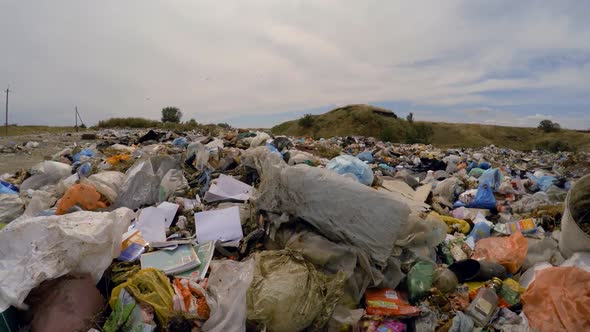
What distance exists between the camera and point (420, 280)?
2.15 metres

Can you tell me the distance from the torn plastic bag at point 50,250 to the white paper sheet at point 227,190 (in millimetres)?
1168

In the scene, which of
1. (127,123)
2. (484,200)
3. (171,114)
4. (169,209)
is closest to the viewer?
(169,209)

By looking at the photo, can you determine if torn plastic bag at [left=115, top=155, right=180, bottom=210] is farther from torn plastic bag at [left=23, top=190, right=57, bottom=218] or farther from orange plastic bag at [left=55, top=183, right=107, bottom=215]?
torn plastic bag at [left=23, top=190, right=57, bottom=218]

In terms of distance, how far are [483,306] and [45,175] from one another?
4.87 metres

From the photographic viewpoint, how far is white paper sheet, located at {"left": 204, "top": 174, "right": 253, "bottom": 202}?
3.14 meters

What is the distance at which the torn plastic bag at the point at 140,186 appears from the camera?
124 inches

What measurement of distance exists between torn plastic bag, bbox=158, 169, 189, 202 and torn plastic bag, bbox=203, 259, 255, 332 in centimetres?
145

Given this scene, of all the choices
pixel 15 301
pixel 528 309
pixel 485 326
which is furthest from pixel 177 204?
pixel 528 309

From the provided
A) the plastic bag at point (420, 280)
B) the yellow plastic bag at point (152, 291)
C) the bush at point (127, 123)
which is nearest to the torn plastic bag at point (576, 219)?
the plastic bag at point (420, 280)

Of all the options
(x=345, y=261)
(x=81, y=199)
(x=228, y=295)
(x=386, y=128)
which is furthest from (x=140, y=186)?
(x=386, y=128)

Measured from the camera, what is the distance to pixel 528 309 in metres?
1.92

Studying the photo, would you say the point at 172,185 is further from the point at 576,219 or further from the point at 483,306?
the point at 576,219

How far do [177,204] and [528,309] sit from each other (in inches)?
109

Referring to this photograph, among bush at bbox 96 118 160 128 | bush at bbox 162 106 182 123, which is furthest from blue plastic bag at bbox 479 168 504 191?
bush at bbox 162 106 182 123
